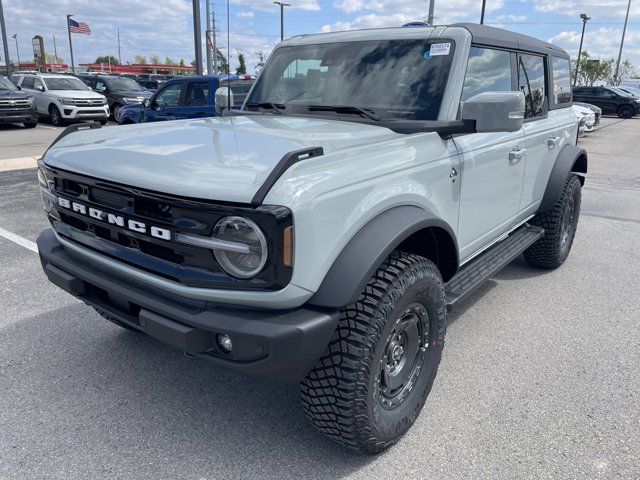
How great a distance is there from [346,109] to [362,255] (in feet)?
4.51

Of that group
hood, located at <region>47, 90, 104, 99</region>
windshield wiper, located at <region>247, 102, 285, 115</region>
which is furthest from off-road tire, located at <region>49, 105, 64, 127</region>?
windshield wiper, located at <region>247, 102, 285, 115</region>

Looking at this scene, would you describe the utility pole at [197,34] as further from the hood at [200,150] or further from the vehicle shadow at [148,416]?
the vehicle shadow at [148,416]

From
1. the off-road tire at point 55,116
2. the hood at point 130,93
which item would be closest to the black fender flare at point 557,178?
the off-road tire at point 55,116

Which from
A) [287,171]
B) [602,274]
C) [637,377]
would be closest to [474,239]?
[637,377]

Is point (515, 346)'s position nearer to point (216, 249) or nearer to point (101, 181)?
point (216, 249)

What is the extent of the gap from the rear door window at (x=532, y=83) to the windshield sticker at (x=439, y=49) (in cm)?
102

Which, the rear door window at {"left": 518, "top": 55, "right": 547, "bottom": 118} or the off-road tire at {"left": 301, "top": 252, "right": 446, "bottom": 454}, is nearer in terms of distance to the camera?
the off-road tire at {"left": 301, "top": 252, "right": 446, "bottom": 454}

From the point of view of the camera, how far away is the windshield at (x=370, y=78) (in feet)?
10.1

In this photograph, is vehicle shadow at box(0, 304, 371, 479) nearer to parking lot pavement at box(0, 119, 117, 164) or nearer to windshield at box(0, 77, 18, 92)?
parking lot pavement at box(0, 119, 117, 164)

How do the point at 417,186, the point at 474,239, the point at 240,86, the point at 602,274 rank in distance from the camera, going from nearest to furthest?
the point at 417,186
the point at 474,239
the point at 602,274
the point at 240,86

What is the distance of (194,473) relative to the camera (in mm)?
2354

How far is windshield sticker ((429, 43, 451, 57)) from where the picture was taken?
10.2ft

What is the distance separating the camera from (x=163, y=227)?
213 centimetres

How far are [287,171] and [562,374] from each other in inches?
87.5
